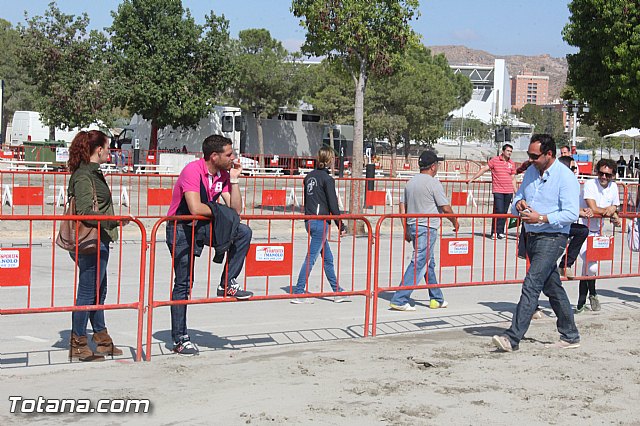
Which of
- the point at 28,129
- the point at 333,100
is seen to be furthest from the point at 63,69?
the point at 333,100

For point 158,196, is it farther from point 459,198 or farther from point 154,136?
point 154,136

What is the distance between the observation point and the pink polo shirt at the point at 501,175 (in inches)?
760

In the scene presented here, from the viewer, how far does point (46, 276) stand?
12.6 metres

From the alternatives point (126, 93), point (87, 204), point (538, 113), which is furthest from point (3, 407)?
point (538, 113)

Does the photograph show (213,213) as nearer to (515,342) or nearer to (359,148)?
(515,342)

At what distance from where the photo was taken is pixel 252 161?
45500mm

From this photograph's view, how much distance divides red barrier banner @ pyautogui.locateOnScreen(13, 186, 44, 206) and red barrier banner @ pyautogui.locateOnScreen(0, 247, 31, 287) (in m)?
11.9

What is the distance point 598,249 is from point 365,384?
17.5 ft

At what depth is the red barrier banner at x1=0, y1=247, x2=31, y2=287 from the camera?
7.43 meters

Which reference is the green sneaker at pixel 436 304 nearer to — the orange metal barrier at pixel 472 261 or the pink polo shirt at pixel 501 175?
the orange metal barrier at pixel 472 261

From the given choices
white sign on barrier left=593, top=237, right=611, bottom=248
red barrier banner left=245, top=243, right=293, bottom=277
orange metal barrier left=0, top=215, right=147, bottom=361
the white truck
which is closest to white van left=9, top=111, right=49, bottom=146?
the white truck

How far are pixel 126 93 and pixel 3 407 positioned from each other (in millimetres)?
47182

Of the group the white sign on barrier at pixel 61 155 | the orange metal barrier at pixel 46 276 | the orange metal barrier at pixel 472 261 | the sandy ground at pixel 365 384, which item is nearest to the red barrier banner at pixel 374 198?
the orange metal barrier at pixel 472 261

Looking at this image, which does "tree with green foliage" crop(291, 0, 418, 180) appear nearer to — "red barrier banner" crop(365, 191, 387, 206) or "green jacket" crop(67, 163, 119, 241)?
"red barrier banner" crop(365, 191, 387, 206)
